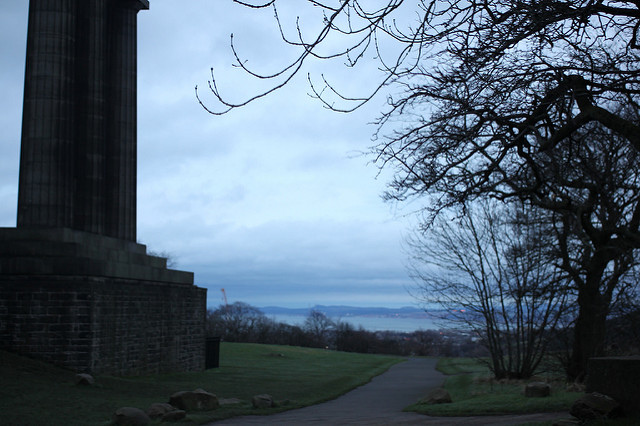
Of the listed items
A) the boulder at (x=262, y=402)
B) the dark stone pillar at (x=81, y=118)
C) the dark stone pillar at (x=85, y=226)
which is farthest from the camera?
the dark stone pillar at (x=81, y=118)

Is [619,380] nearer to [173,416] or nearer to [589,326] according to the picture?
[173,416]

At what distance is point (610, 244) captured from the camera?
17.3m

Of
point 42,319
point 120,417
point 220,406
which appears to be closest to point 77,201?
point 42,319

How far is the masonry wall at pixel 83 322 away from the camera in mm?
18969

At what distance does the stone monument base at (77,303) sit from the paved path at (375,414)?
21.1 feet

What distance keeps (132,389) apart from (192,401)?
157 inches

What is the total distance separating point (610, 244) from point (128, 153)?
708 inches

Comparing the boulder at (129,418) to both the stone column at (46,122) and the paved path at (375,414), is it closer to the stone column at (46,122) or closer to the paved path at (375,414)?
the paved path at (375,414)

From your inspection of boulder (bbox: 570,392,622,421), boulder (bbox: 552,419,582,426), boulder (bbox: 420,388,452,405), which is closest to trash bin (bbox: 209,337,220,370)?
boulder (bbox: 420,388,452,405)

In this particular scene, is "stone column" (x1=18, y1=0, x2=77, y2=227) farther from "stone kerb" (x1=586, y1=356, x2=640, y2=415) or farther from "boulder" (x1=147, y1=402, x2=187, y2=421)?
"stone kerb" (x1=586, y1=356, x2=640, y2=415)

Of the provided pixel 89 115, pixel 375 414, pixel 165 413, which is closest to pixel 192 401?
pixel 165 413

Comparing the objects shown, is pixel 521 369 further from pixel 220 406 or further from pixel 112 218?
pixel 112 218

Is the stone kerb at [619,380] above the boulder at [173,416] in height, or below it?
above

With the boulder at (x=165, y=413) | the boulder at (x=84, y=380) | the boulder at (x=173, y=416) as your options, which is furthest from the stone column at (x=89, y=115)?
the boulder at (x=173, y=416)
